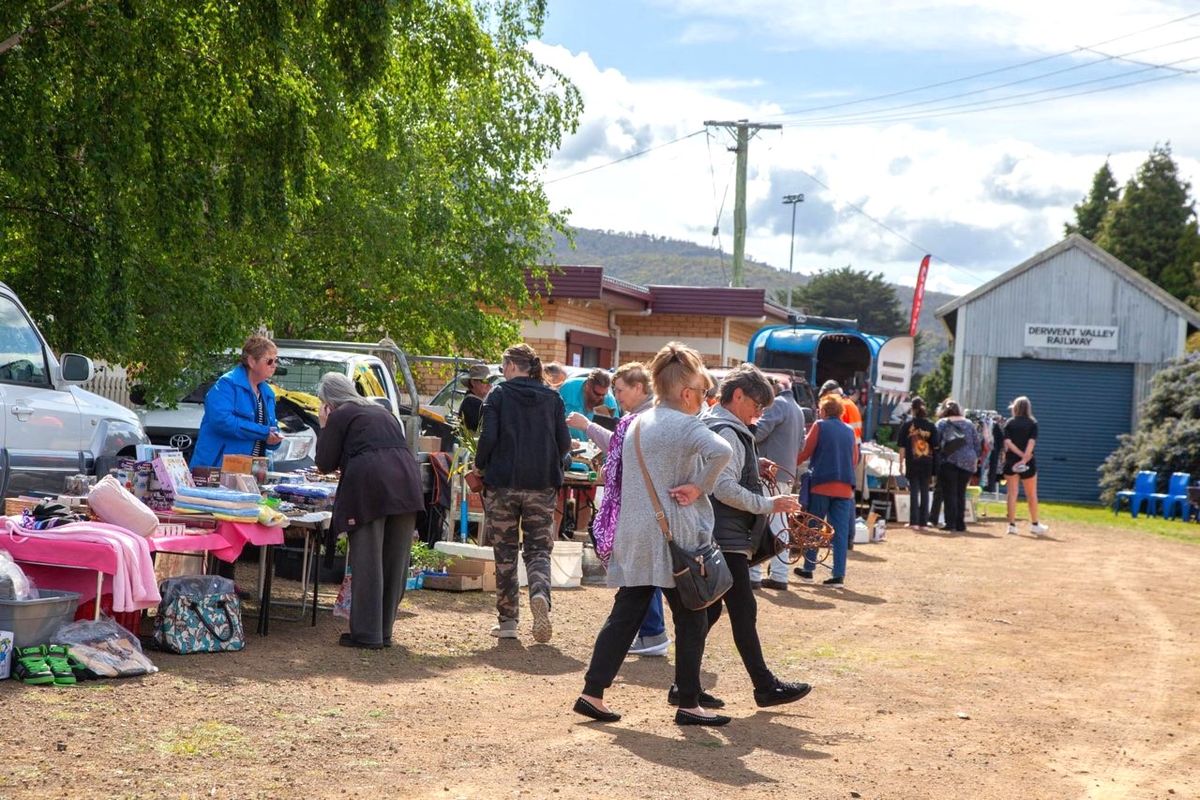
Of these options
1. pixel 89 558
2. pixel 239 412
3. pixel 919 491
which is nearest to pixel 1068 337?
pixel 919 491

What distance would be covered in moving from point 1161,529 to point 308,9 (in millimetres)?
20478

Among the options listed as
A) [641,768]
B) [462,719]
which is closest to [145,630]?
[462,719]

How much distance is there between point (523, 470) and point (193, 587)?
7.28ft

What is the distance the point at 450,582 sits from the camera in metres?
12.2

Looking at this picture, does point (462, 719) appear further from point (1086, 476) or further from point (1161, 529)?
point (1086, 476)

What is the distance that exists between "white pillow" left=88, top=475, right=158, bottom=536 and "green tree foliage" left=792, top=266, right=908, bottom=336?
88997 millimetres

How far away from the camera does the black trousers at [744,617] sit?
25.1 ft

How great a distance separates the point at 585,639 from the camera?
408 inches

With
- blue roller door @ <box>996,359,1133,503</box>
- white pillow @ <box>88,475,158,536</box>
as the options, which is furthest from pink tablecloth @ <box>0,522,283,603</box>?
blue roller door @ <box>996,359,1133,503</box>

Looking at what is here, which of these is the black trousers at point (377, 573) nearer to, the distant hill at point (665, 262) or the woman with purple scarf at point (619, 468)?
the woman with purple scarf at point (619, 468)

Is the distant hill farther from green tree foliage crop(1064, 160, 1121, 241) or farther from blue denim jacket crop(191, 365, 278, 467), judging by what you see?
blue denim jacket crop(191, 365, 278, 467)

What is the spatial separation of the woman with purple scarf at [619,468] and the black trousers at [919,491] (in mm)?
12905

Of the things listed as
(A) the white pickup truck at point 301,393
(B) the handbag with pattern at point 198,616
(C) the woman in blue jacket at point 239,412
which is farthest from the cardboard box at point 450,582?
(B) the handbag with pattern at point 198,616

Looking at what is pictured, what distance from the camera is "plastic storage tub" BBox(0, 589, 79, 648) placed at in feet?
24.2
